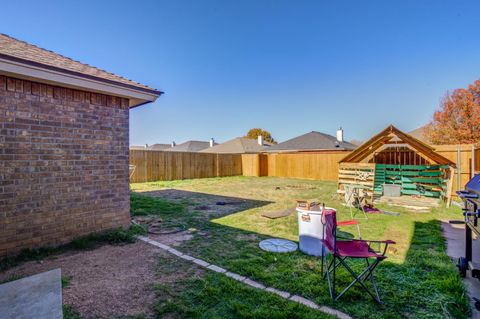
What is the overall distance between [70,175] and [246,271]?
3489 millimetres

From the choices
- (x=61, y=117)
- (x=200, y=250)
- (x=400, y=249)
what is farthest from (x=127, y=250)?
(x=400, y=249)

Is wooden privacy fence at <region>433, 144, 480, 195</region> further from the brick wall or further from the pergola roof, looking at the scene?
the brick wall

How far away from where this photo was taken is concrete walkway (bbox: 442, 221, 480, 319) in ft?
8.70

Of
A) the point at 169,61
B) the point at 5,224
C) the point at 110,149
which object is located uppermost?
the point at 169,61

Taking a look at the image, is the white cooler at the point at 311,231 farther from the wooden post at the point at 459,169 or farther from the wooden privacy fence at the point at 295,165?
the wooden privacy fence at the point at 295,165

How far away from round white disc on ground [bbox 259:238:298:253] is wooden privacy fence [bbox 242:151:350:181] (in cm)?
1230

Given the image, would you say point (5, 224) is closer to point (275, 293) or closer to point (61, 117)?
point (61, 117)

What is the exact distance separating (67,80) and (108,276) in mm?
3225

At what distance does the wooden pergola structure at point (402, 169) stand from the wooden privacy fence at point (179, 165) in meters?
11.7

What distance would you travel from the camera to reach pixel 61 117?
13.1ft

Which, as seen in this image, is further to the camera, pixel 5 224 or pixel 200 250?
pixel 200 250

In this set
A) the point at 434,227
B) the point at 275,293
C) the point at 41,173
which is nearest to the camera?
the point at 275,293

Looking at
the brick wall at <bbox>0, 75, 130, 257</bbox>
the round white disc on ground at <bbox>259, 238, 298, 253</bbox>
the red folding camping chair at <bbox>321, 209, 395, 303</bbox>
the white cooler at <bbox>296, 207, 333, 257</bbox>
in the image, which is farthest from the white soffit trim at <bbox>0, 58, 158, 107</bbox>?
the red folding camping chair at <bbox>321, 209, 395, 303</bbox>

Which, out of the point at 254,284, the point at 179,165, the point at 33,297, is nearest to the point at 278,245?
the point at 254,284
